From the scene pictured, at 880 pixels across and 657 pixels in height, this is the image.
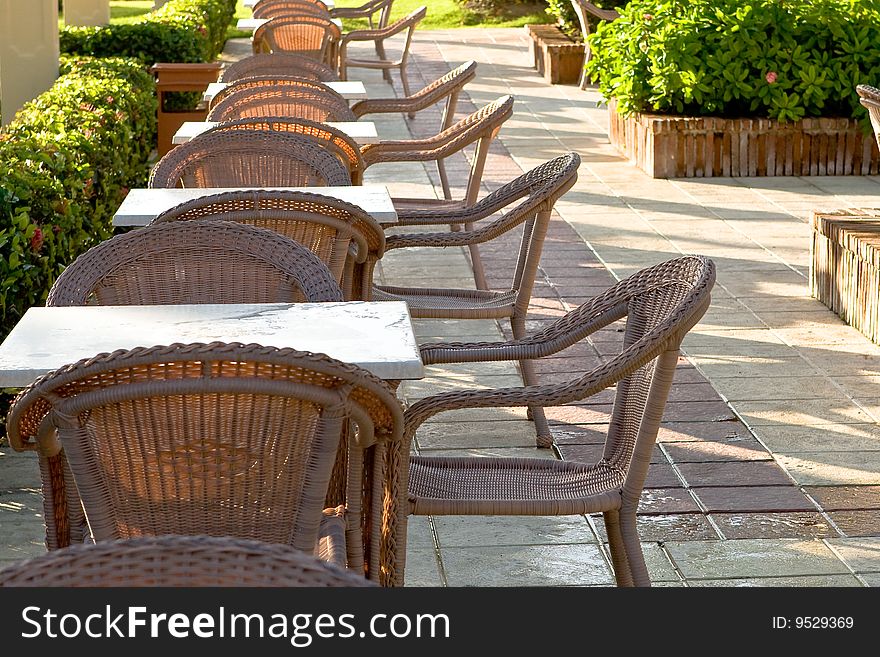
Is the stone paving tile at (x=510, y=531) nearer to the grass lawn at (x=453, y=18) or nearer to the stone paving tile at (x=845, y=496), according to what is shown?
the stone paving tile at (x=845, y=496)

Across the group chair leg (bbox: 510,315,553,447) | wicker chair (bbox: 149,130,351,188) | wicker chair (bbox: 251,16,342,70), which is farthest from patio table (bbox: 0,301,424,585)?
wicker chair (bbox: 251,16,342,70)

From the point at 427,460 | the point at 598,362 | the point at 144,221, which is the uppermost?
the point at 144,221

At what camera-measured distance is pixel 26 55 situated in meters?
8.37

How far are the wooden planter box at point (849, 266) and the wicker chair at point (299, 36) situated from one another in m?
4.92

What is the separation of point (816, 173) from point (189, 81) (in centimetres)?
424

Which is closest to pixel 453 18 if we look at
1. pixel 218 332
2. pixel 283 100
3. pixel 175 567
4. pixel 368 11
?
pixel 368 11

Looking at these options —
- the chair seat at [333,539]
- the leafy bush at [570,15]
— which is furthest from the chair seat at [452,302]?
the leafy bush at [570,15]

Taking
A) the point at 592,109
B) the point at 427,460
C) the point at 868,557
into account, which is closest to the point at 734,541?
the point at 868,557

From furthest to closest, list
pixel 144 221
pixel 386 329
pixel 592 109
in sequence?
pixel 592 109
pixel 144 221
pixel 386 329

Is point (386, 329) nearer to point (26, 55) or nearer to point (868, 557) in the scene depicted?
point (868, 557)

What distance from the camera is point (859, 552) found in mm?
3490

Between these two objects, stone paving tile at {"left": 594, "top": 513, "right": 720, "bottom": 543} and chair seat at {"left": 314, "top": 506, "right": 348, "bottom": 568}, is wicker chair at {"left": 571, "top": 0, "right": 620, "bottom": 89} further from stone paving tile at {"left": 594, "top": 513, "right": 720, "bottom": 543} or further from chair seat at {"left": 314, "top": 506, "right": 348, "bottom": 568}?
chair seat at {"left": 314, "top": 506, "right": 348, "bottom": 568}

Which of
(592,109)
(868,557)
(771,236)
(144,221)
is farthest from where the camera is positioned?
(592,109)

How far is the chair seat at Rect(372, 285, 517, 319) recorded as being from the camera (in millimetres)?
4230
